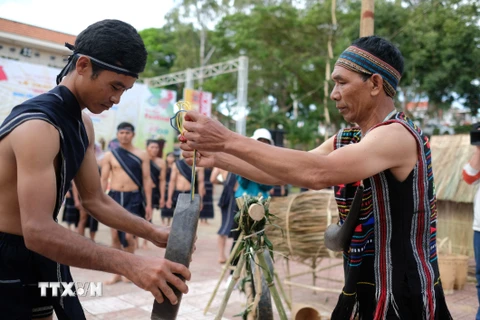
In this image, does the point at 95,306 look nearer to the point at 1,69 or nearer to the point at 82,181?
the point at 82,181

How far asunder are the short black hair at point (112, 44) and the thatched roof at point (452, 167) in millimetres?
6082

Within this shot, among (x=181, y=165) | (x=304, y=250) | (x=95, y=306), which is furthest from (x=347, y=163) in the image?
(x=181, y=165)

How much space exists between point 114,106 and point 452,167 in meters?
7.91

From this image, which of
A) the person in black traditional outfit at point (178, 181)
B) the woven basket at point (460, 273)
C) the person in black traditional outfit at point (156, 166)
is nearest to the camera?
the woven basket at point (460, 273)

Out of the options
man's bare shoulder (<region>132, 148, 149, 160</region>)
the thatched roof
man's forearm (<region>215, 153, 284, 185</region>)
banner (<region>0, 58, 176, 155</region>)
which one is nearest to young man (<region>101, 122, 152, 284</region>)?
man's bare shoulder (<region>132, 148, 149, 160</region>)

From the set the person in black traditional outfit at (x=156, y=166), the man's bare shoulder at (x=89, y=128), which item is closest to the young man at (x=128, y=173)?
the person in black traditional outfit at (x=156, y=166)

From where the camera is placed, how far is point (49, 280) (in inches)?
70.1

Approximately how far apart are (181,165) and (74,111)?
7.26 metres

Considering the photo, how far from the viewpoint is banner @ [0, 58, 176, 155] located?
29.4 ft

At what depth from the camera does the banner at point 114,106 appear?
353 inches

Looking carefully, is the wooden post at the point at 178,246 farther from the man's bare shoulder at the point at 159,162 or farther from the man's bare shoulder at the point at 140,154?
the man's bare shoulder at the point at 159,162

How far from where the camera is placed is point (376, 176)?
1.76 meters

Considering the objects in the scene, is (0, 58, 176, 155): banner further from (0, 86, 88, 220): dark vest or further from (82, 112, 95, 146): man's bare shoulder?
(0, 86, 88, 220): dark vest

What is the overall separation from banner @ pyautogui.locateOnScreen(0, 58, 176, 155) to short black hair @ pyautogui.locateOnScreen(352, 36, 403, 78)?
27.7ft
